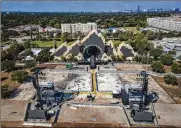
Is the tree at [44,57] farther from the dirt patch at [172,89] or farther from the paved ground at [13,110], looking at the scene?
the dirt patch at [172,89]

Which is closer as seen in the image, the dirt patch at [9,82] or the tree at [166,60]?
the dirt patch at [9,82]

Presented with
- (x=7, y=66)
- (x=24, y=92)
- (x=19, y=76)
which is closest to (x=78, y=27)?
(x=7, y=66)

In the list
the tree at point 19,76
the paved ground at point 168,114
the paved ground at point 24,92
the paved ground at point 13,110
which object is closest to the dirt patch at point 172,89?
the paved ground at point 168,114

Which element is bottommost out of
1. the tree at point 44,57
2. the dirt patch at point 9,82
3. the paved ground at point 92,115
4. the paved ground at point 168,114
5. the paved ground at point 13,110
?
the paved ground at point 168,114

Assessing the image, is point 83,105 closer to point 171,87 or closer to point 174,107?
point 174,107

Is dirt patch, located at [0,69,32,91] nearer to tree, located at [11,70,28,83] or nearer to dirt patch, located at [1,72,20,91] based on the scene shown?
dirt patch, located at [1,72,20,91]

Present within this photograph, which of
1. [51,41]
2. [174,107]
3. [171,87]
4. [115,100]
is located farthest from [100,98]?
[51,41]

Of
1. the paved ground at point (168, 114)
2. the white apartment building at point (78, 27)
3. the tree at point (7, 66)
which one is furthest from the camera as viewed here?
the white apartment building at point (78, 27)
